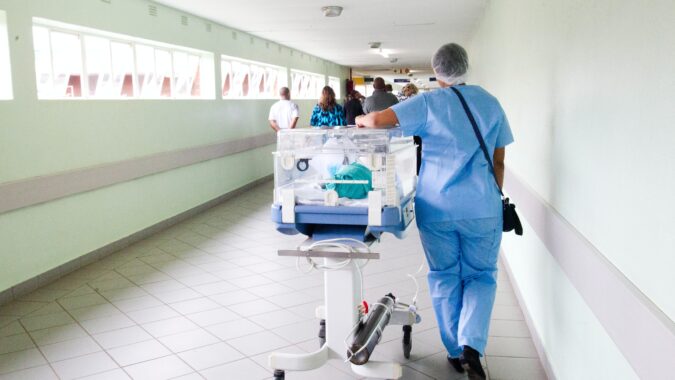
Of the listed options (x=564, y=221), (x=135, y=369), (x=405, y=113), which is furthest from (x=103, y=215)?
(x=564, y=221)

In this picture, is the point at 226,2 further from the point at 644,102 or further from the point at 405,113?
the point at 644,102

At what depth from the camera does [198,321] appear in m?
3.94

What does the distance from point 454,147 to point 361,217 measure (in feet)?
2.15

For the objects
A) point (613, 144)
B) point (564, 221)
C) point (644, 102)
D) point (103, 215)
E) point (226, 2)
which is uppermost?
point (226, 2)

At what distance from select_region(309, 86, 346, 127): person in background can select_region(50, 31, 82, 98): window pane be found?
2964 mm

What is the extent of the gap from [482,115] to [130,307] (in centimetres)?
281

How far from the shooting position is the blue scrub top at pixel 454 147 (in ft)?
9.41

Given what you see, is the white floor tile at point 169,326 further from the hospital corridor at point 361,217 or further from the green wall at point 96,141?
the green wall at point 96,141

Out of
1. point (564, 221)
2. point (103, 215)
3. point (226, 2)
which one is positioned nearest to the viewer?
point (564, 221)

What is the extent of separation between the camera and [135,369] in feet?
10.6

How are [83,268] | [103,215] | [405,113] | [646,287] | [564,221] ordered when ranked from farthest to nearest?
[103,215]
[83,268]
[405,113]
[564,221]
[646,287]

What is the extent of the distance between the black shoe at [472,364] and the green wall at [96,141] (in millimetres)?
3380

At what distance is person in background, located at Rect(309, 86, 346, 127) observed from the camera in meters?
7.52

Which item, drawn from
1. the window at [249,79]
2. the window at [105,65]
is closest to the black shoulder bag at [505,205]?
the window at [105,65]
